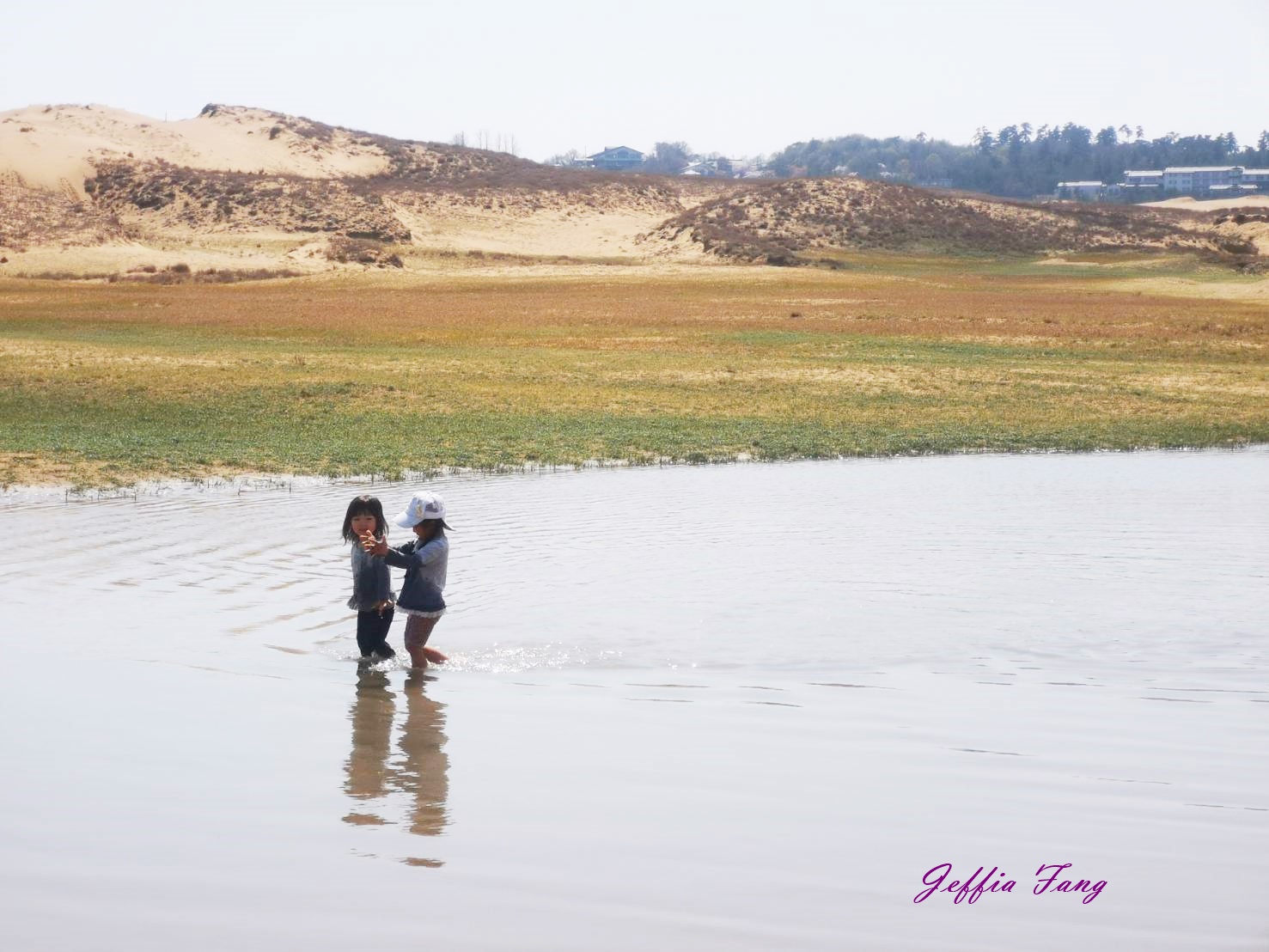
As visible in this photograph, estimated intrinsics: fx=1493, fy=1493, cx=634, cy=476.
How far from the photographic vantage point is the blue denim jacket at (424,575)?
29.7ft

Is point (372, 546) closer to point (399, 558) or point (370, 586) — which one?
point (399, 558)

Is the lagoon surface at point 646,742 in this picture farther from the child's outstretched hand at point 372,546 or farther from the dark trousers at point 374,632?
the child's outstretched hand at point 372,546

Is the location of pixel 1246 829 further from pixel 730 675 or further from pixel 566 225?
pixel 566 225

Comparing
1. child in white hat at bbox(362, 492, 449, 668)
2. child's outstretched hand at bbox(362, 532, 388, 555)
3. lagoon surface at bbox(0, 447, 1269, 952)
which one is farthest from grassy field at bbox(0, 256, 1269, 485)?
child's outstretched hand at bbox(362, 532, 388, 555)

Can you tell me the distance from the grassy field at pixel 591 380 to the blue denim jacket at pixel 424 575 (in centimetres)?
878

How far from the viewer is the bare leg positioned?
29.6 ft

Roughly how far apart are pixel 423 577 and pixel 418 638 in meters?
0.38

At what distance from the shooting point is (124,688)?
26.7ft

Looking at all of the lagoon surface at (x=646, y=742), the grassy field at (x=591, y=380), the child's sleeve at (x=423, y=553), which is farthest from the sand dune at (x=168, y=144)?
the child's sleeve at (x=423, y=553)

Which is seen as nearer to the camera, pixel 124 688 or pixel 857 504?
pixel 124 688

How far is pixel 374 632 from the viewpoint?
9.05m

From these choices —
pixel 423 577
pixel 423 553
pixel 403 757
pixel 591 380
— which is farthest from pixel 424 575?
pixel 591 380

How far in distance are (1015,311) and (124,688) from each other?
41.3 metres

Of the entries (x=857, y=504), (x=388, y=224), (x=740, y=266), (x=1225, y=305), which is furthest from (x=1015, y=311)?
(x=388, y=224)
